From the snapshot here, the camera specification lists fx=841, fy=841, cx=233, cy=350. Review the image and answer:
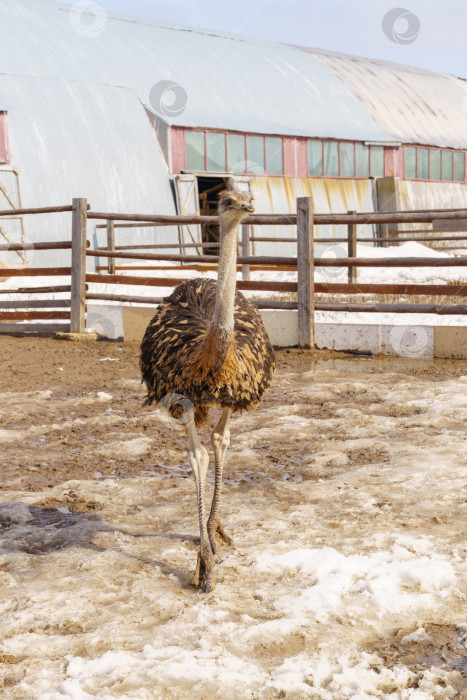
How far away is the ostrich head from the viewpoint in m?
3.16

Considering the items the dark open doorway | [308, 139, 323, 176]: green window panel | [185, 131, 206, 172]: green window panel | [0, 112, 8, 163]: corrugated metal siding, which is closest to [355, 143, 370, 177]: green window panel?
[308, 139, 323, 176]: green window panel

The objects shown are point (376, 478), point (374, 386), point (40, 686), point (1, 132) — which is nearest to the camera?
point (40, 686)

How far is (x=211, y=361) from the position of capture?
3391 millimetres

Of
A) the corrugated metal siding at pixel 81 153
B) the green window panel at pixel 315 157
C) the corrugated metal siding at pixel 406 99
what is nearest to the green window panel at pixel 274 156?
the green window panel at pixel 315 157

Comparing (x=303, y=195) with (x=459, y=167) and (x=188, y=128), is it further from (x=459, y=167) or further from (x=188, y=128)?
(x=459, y=167)

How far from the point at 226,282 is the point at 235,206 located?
30 centimetres

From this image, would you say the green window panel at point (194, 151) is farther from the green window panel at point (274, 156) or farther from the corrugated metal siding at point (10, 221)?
the corrugated metal siding at point (10, 221)

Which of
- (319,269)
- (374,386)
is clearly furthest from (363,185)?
(374,386)

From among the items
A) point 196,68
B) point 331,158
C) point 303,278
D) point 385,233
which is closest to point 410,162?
point 331,158

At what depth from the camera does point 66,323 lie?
10.7 meters

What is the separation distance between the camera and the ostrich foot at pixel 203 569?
336cm

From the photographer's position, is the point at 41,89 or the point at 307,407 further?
the point at 41,89

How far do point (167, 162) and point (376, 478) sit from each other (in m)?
15.3

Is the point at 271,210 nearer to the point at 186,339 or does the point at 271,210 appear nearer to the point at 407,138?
the point at 407,138
